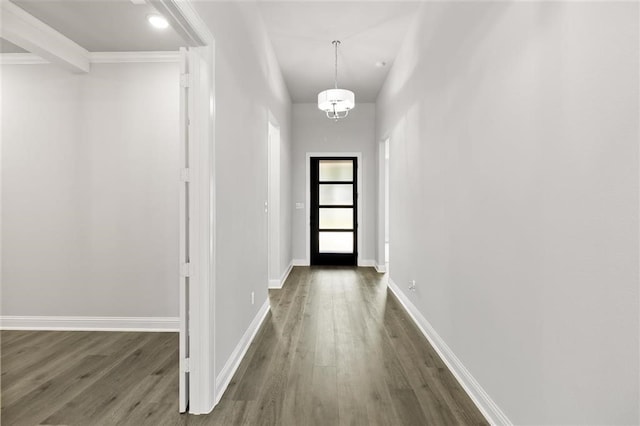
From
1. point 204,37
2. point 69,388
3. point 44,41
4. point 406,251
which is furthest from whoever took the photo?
point 406,251

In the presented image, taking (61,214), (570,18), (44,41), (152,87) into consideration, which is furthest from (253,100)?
(570,18)

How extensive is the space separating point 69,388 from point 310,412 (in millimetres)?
1666

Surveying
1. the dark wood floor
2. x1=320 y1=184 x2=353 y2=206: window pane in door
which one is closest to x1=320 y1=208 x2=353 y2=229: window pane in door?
x1=320 y1=184 x2=353 y2=206: window pane in door

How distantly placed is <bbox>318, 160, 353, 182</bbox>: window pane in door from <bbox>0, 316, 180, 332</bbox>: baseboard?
410 centimetres

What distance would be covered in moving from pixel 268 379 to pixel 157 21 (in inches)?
111

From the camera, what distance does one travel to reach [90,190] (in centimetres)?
349

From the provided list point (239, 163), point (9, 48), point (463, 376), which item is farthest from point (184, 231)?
point (9, 48)

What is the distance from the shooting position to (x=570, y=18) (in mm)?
1325

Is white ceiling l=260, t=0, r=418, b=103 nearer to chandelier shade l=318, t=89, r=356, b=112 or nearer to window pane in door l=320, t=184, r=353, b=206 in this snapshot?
chandelier shade l=318, t=89, r=356, b=112


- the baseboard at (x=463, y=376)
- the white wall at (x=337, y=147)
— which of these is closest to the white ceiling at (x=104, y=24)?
the baseboard at (x=463, y=376)

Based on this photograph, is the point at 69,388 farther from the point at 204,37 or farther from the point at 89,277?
the point at 204,37

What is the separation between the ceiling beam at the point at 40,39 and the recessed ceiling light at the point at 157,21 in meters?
0.94

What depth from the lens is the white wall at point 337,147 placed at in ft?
22.3

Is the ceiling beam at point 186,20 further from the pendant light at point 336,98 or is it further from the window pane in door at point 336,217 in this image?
the window pane in door at point 336,217
